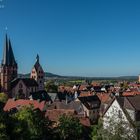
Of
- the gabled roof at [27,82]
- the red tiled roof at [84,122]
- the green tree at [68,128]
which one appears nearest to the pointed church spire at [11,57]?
the gabled roof at [27,82]

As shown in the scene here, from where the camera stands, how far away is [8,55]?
4879 inches

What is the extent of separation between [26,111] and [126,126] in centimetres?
1751

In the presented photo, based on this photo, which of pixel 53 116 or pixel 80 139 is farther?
pixel 53 116

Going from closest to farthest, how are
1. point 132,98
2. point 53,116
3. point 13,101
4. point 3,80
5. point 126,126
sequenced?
1. point 126,126
2. point 132,98
3. point 53,116
4. point 13,101
5. point 3,80

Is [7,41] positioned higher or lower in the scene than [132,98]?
higher

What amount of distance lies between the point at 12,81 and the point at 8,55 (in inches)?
399

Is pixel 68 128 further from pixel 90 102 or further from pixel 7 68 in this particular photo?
pixel 7 68

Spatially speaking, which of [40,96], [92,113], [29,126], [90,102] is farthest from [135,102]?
[40,96]

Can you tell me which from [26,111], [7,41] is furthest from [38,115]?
[7,41]

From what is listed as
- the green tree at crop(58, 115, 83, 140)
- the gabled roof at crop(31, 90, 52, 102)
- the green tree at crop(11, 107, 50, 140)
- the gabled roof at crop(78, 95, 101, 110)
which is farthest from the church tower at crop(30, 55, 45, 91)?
the green tree at crop(11, 107, 50, 140)

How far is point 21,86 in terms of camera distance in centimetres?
12100

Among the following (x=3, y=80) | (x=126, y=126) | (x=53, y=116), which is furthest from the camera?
(x=3, y=80)

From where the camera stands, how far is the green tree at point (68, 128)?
51125 millimetres

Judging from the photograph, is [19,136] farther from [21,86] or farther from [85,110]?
[21,86]
